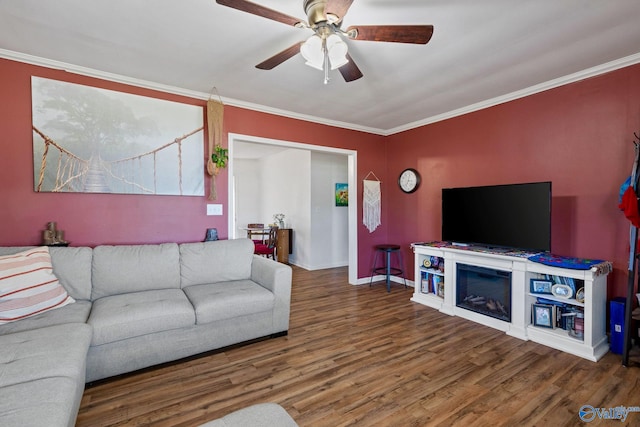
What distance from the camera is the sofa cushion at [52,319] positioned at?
1.91 m

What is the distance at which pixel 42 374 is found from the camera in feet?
4.61

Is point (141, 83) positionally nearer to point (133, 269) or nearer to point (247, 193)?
point (133, 269)

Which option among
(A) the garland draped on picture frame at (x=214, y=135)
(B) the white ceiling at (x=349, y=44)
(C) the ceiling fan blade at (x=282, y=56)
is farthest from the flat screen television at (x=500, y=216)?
(A) the garland draped on picture frame at (x=214, y=135)

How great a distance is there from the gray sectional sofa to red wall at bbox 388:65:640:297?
2.79 meters

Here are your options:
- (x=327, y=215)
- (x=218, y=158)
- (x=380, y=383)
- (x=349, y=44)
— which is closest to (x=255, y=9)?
(x=349, y=44)

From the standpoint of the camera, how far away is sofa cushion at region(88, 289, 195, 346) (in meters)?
2.05

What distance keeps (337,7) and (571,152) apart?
9.24 feet

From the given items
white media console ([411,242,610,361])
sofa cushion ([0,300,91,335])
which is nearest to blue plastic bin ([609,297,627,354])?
white media console ([411,242,610,361])

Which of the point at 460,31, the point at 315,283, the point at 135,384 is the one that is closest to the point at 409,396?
the point at 135,384

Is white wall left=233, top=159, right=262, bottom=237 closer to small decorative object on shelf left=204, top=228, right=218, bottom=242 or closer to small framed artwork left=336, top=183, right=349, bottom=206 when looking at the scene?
small framed artwork left=336, top=183, right=349, bottom=206

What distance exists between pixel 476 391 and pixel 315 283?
305 centimetres

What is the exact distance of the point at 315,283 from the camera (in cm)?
488

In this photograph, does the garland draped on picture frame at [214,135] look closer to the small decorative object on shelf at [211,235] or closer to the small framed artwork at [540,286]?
the small decorative object on shelf at [211,235]

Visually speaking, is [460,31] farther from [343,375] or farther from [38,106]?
[38,106]
